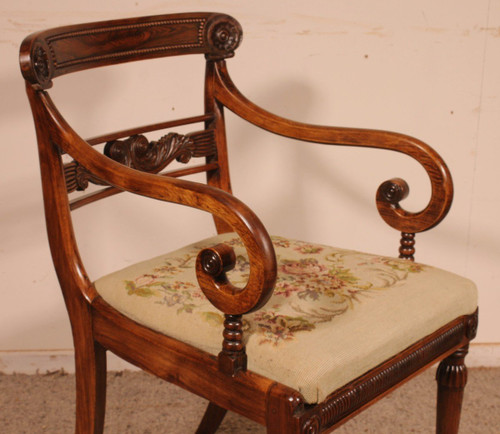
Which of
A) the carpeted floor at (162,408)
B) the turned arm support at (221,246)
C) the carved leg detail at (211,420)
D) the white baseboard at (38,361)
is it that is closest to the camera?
the turned arm support at (221,246)

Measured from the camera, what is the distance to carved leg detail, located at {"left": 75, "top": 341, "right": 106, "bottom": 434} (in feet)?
4.09

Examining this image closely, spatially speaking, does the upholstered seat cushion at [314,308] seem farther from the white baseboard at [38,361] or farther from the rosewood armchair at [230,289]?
the white baseboard at [38,361]

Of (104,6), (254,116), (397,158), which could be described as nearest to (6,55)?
(104,6)

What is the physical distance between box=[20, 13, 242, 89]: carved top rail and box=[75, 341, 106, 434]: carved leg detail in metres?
0.45

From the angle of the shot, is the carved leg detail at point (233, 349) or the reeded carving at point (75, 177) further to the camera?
the reeded carving at point (75, 177)

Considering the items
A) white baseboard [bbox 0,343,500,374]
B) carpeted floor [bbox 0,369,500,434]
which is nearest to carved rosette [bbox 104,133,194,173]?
carpeted floor [bbox 0,369,500,434]

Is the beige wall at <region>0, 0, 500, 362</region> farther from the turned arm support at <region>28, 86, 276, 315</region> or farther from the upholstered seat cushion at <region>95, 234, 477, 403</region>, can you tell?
the turned arm support at <region>28, 86, 276, 315</region>

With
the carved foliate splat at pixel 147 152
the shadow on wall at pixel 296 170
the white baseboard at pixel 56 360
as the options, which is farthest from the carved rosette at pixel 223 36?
the white baseboard at pixel 56 360

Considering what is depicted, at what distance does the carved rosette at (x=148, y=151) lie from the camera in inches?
49.8

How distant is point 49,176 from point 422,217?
0.64 metres

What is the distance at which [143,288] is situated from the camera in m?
1.20

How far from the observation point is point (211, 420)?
1.69 meters

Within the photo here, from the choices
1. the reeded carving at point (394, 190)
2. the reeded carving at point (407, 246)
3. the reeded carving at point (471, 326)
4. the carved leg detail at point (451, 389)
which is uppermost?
the reeded carving at point (394, 190)

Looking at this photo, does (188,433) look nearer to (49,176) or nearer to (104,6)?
(49,176)
